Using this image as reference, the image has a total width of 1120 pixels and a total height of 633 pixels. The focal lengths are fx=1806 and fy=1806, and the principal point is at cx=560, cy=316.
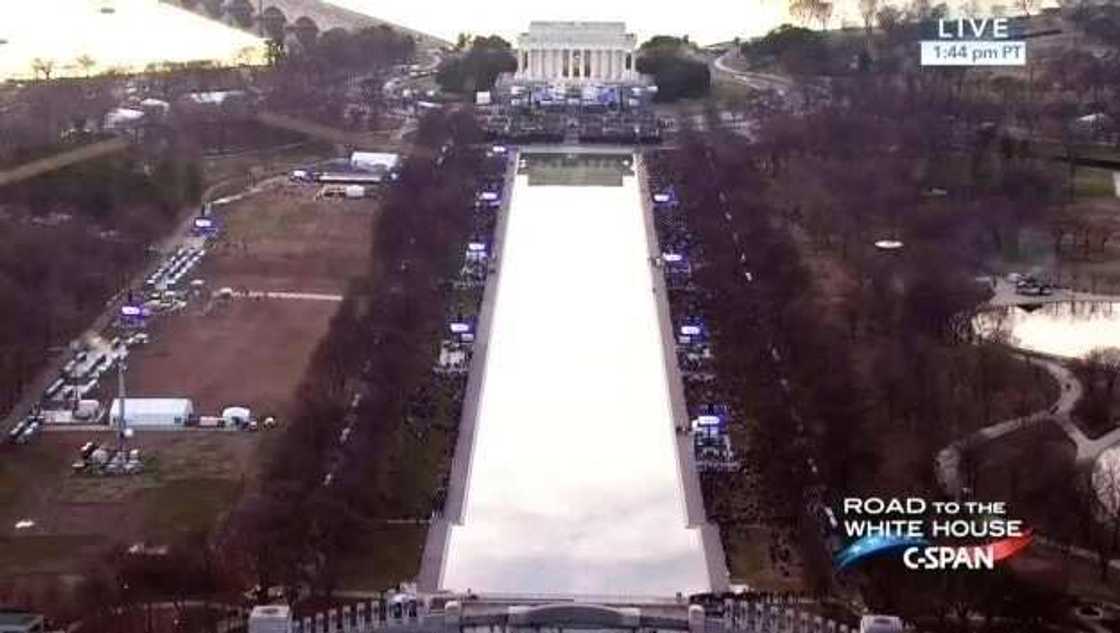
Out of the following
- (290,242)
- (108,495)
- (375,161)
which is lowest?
(108,495)

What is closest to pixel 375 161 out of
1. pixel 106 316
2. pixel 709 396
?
pixel 106 316

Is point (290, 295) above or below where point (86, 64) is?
below

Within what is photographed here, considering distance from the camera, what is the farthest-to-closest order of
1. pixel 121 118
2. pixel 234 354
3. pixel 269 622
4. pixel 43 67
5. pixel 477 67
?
1. pixel 477 67
2. pixel 43 67
3. pixel 121 118
4. pixel 234 354
5. pixel 269 622

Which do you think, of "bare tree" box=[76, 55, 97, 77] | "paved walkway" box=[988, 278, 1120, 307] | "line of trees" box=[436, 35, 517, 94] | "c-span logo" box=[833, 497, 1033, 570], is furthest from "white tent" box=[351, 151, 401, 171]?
"c-span logo" box=[833, 497, 1033, 570]

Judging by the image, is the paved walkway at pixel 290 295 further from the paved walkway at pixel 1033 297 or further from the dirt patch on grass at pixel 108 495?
the paved walkway at pixel 1033 297

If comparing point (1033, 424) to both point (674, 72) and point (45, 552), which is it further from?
point (674, 72)

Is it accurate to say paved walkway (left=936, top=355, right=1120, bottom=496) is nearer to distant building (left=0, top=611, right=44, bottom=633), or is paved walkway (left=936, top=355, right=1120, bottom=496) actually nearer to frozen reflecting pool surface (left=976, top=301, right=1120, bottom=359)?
frozen reflecting pool surface (left=976, top=301, right=1120, bottom=359)

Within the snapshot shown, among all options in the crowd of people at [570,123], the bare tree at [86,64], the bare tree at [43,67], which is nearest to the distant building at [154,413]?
the crowd of people at [570,123]
